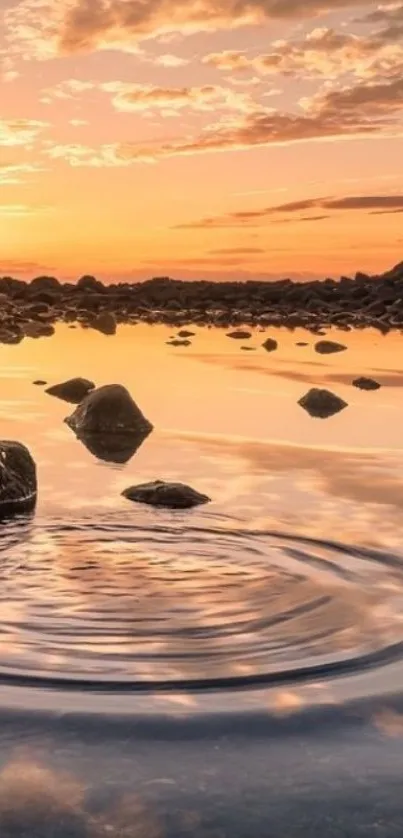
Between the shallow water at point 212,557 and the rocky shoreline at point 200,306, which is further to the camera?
the rocky shoreline at point 200,306

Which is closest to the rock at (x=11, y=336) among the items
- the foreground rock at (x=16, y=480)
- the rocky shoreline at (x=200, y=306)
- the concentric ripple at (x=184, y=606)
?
the rocky shoreline at (x=200, y=306)

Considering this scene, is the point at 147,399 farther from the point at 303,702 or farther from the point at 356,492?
the point at 303,702

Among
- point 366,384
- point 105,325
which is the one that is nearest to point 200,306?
point 105,325

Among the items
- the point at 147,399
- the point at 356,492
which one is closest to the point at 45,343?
the point at 147,399

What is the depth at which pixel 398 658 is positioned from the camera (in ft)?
18.0

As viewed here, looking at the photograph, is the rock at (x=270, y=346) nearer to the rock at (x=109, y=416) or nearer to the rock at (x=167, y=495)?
the rock at (x=109, y=416)

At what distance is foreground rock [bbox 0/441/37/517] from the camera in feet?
29.3

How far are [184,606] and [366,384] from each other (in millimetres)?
13977

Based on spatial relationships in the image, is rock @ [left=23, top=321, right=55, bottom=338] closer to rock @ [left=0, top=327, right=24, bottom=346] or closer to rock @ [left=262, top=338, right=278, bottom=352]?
rock @ [left=0, top=327, right=24, bottom=346]

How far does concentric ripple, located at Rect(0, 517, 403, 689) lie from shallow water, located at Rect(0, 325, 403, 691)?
0.5 inches

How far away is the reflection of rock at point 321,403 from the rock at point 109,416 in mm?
2840

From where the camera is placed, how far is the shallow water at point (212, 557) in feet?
17.7

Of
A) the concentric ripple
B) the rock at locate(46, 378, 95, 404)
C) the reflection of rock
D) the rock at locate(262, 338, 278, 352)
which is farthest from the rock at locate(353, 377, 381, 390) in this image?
the concentric ripple

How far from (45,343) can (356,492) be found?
68.2 feet
